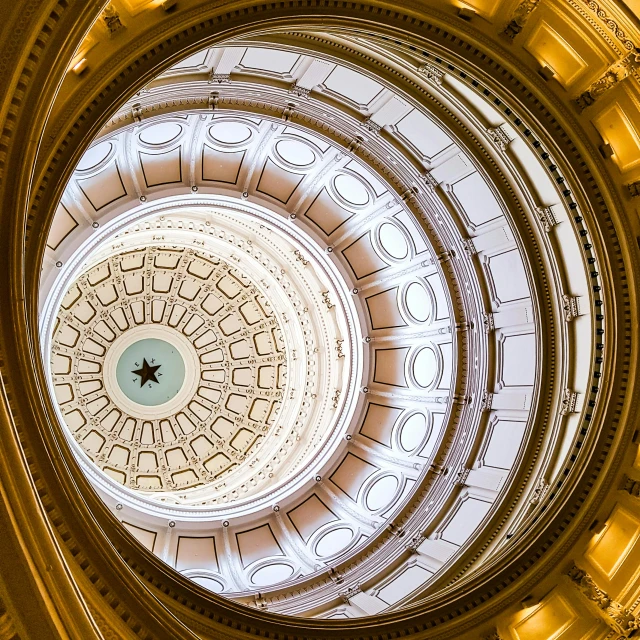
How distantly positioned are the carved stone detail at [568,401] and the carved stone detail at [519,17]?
260 inches

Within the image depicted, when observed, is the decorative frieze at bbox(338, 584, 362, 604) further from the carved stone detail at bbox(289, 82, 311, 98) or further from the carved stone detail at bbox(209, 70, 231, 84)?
the carved stone detail at bbox(209, 70, 231, 84)

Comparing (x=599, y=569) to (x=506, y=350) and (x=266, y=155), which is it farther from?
(x=266, y=155)

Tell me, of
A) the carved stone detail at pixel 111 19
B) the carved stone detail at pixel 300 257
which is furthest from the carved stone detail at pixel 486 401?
the carved stone detail at pixel 111 19

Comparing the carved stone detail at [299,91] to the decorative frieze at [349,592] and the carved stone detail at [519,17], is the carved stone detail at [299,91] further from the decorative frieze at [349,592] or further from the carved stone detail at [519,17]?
the decorative frieze at [349,592]

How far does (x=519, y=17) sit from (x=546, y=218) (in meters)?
3.98

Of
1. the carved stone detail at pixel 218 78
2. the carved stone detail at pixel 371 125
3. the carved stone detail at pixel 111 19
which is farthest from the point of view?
the carved stone detail at pixel 371 125

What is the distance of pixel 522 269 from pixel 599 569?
6201 millimetres

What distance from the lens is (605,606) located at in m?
8.95

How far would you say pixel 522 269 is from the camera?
13148 mm

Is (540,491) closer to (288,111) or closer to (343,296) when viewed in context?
(343,296)

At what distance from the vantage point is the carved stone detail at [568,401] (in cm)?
1166

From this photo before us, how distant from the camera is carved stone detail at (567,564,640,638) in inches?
339

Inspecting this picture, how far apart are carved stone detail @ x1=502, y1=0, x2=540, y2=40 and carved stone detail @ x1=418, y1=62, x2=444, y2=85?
6.02 feet

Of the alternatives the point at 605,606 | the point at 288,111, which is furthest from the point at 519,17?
the point at 605,606
